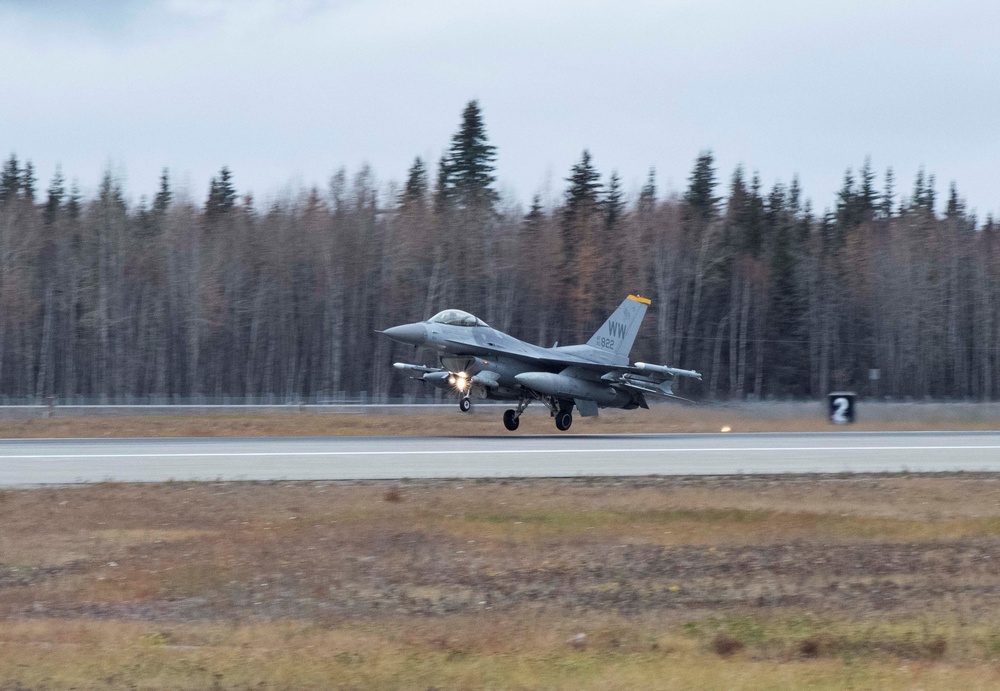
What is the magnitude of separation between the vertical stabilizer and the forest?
23.6m

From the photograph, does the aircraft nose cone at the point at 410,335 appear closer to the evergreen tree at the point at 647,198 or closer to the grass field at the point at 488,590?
the grass field at the point at 488,590

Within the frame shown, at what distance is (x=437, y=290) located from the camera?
6294 centimetres

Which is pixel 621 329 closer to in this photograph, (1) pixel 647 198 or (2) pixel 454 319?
(2) pixel 454 319

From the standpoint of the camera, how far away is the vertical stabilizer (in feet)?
106

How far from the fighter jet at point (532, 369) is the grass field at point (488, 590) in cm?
1292

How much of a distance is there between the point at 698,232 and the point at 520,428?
43716 mm

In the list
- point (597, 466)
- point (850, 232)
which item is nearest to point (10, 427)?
point (597, 466)

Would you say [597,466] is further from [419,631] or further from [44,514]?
[419,631]

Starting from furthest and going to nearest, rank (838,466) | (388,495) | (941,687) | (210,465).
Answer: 1. (838,466)
2. (210,465)
3. (388,495)
4. (941,687)

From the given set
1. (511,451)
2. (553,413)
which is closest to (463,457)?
(511,451)

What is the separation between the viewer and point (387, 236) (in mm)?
63469

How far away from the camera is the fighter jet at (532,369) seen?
28.6 metres

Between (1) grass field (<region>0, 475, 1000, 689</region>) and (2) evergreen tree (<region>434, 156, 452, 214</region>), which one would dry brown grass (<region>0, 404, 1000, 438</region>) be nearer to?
(1) grass field (<region>0, 475, 1000, 689</region>)

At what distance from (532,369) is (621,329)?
3954mm
